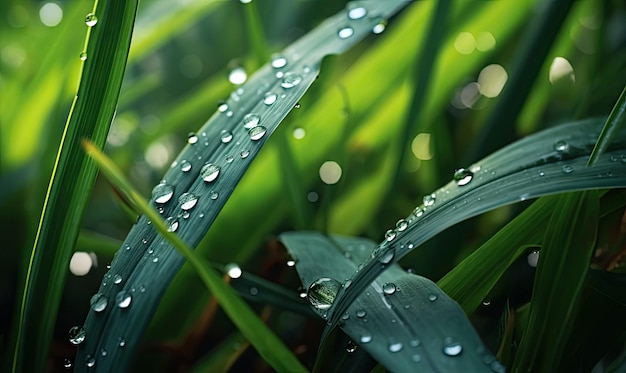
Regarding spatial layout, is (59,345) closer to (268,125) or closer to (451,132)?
(268,125)

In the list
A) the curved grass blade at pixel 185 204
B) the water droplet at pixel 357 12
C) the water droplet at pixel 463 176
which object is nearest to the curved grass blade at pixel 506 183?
the water droplet at pixel 463 176

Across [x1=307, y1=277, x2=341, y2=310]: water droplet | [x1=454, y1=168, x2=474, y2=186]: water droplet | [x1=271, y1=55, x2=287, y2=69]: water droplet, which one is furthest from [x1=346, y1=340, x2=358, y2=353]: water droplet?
[x1=271, y1=55, x2=287, y2=69]: water droplet

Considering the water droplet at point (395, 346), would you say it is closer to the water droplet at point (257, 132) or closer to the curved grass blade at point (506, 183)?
the curved grass blade at point (506, 183)

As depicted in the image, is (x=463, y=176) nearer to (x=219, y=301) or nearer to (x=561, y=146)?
(x=561, y=146)

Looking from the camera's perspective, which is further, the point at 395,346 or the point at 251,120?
the point at 251,120

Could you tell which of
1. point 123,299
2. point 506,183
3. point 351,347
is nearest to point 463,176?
point 506,183

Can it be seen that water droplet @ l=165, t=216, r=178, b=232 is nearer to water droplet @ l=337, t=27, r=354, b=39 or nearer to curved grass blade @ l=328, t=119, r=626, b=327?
curved grass blade @ l=328, t=119, r=626, b=327
